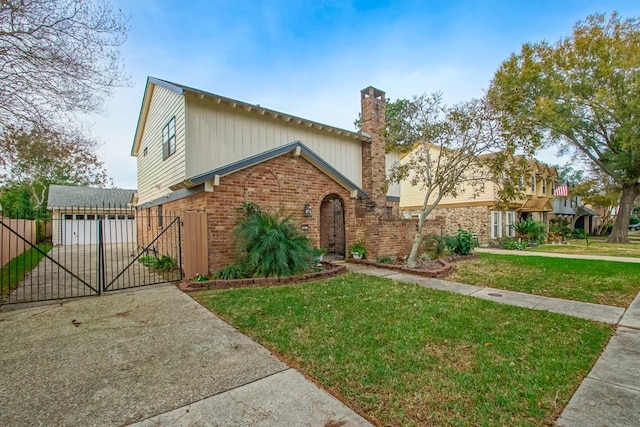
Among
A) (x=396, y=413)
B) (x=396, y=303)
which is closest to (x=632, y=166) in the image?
(x=396, y=303)

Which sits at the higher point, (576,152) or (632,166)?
(576,152)

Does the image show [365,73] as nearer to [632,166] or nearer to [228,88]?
[228,88]

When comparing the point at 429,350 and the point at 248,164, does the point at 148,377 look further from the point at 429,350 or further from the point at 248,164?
the point at 248,164

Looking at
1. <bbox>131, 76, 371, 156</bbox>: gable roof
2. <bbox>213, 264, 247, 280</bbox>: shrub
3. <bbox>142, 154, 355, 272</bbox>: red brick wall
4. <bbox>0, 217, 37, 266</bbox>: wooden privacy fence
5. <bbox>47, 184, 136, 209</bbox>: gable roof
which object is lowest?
<bbox>213, 264, 247, 280</bbox>: shrub

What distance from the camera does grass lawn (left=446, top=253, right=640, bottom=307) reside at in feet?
21.4

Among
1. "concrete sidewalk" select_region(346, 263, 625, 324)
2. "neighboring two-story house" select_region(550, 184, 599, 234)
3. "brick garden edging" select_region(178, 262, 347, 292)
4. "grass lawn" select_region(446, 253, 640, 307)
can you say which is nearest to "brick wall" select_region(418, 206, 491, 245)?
"grass lawn" select_region(446, 253, 640, 307)

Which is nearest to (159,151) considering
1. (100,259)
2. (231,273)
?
(100,259)

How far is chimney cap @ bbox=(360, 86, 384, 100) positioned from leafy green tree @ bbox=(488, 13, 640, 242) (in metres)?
8.92

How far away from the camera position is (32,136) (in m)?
7.82

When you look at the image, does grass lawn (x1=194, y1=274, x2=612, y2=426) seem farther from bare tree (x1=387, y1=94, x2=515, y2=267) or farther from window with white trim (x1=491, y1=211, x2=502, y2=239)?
window with white trim (x1=491, y1=211, x2=502, y2=239)

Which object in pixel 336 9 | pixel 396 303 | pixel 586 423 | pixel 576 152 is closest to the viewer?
pixel 586 423

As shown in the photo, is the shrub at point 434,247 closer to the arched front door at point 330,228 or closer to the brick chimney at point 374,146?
the brick chimney at point 374,146

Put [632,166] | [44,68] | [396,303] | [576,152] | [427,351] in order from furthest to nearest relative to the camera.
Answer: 1. [576,152]
2. [632,166]
3. [44,68]
4. [396,303]
5. [427,351]

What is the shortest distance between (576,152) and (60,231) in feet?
126
